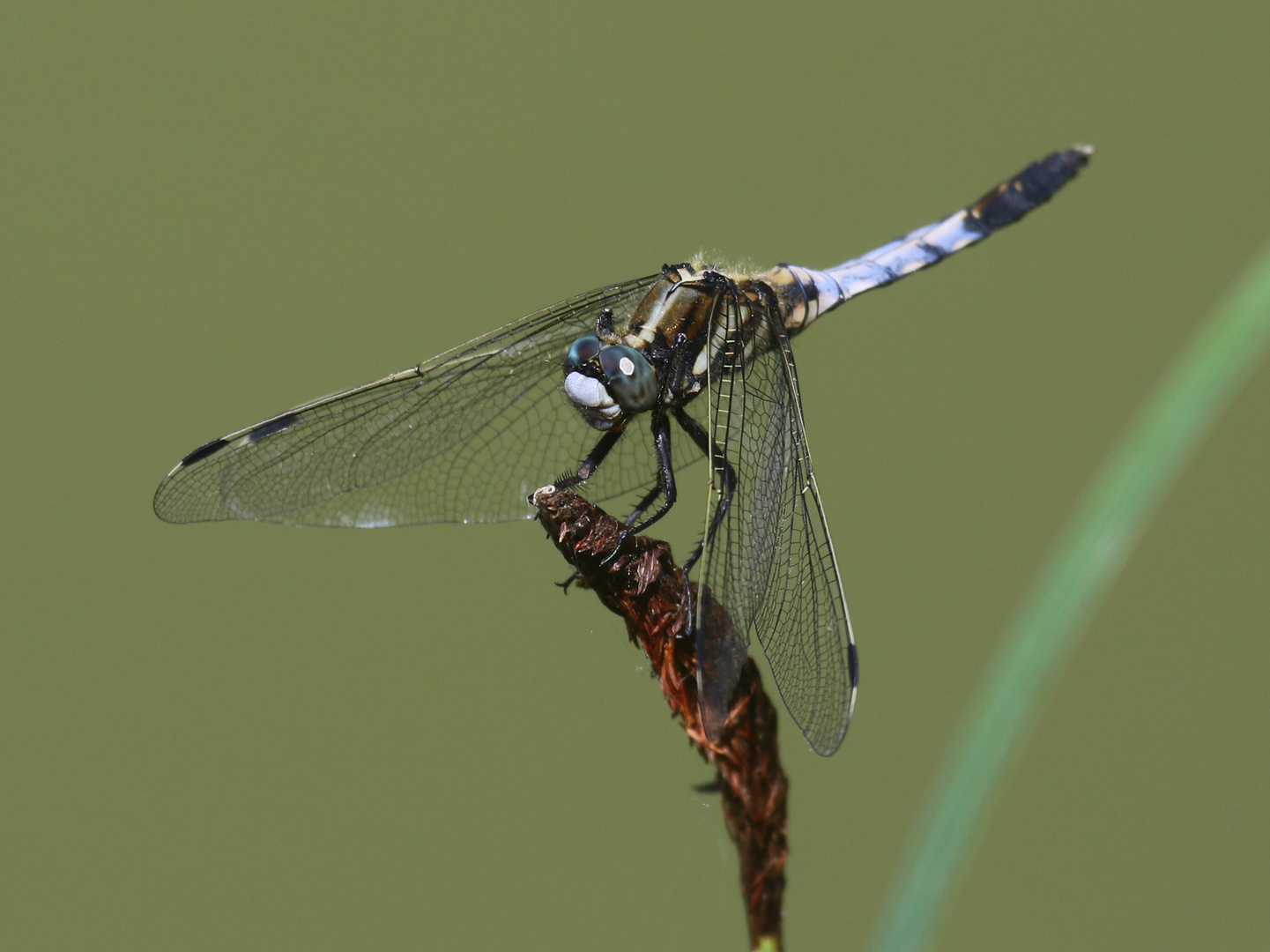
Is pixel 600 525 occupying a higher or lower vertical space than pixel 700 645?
higher

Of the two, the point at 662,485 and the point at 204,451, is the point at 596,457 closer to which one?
the point at 662,485

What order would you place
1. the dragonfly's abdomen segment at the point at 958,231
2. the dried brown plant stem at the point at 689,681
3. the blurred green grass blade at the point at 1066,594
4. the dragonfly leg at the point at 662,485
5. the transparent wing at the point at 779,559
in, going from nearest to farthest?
the blurred green grass blade at the point at 1066,594
the dried brown plant stem at the point at 689,681
the transparent wing at the point at 779,559
the dragonfly leg at the point at 662,485
the dragonfly's abdomen segment at the point at 958,231

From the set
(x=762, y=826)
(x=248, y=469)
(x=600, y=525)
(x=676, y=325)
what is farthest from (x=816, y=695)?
(x=248, y=469)

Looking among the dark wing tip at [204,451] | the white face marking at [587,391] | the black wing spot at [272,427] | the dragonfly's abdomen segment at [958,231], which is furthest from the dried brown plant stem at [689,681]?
the dragonfly's abdomen segment at [958,231]

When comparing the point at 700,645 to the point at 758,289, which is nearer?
the point at 700,645

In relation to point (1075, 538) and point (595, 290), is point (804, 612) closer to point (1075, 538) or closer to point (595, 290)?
point (1075, 538)

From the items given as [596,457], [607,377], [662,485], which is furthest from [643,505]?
[607,377]

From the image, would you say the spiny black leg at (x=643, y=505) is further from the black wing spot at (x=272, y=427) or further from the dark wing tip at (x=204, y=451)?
the dark wing tip at (x=204, y=451)

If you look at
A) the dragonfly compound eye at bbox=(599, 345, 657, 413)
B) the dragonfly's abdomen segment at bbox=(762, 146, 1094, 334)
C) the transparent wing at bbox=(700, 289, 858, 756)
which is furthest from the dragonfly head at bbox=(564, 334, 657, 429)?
the dragonfly's abdomen segment at bbox=(762, 146, 1094, 334)
